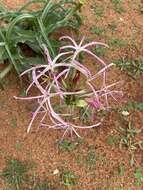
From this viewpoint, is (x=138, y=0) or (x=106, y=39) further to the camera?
(x=138, y=0)

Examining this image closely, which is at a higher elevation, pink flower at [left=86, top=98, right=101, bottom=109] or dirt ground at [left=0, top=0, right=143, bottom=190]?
pink flower at [left=86, top=98, right=101, bottom=109]

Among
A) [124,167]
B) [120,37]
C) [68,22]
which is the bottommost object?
[124,167]

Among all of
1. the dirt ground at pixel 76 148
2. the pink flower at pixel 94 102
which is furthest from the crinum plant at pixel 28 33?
the pink flower at pixel 94 102

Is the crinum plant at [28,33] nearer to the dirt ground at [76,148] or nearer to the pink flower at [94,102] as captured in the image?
the dirt ground at [76,148]

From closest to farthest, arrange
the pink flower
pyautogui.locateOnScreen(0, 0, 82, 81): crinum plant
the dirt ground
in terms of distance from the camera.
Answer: the pink flower < the dirt ground < pyautogui.locateOnScreen(0, 0, 82, 81): crinum plant

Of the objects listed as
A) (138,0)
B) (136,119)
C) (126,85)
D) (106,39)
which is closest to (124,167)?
(136,119)

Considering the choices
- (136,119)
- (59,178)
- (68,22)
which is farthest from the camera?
(68,22)

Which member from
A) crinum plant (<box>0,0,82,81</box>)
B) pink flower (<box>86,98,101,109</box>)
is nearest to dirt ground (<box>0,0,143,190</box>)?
crinum plant (<box>0,0,82,81</box>)

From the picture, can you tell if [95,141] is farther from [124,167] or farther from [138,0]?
[138,0]

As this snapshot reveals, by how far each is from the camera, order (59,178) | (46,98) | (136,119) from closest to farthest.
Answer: (46,98), (59,178), (136,119)

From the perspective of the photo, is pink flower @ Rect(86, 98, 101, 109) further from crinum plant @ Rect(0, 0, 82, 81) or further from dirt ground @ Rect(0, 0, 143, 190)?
crinum plant @ Rect(0, 0, 82, 81)

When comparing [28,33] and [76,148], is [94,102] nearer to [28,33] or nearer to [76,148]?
[76,148]
